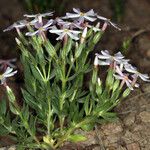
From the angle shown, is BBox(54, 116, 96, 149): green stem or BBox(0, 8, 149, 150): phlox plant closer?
BBox(0, 8, 149, 150): phlox plant

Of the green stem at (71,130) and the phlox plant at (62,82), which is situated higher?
the phlox plant at (62,82)

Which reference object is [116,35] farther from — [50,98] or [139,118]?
[50,98]

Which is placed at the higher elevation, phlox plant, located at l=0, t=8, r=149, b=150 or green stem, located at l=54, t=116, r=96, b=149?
phlox plant, located at l=0, t=8, r=149, b=150

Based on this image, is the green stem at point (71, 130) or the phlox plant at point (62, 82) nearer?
the phlox plant at point (62, 82)

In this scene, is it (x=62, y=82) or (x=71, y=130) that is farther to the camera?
(x=71, y=130)

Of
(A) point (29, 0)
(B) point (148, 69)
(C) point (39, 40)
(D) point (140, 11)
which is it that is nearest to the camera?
(C) point (39, 40)

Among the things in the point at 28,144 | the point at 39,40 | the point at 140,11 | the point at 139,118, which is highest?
the point at 39,40

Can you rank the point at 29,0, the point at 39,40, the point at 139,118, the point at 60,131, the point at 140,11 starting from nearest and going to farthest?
1. the point at 39,40
2. the point at 60,131
3. the point at 139,118
4. the point at 29,0
5. the point at 140,11

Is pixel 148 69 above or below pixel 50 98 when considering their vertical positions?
below

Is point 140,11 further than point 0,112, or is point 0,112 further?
point 140,11

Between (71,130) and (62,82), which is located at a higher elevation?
(62,82)

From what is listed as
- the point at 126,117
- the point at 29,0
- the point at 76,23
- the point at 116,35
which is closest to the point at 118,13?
the point at 116,35
